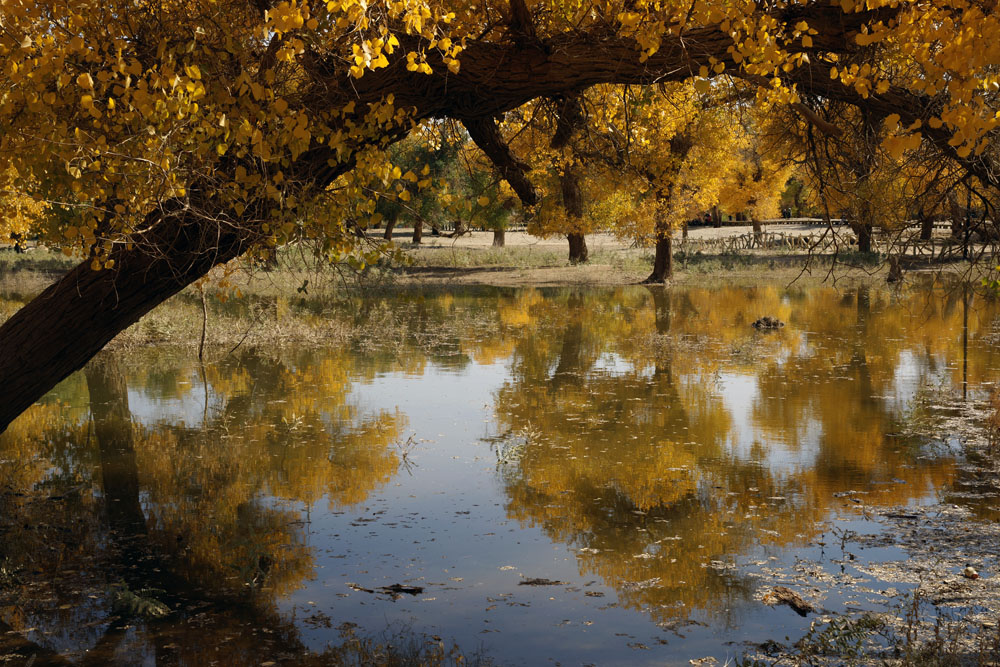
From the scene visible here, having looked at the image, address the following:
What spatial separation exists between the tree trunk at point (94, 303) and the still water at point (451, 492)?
1494 mm

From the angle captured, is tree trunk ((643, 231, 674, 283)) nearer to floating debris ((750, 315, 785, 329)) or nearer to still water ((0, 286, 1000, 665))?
floating debris ((750, 315, 785, 329))

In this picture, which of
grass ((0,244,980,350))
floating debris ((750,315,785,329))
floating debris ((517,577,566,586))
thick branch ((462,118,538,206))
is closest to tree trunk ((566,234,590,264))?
grass ((0,244,980,350))

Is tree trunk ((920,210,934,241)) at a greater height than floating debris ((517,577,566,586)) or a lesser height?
greater

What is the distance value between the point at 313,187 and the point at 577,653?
3.59 meters

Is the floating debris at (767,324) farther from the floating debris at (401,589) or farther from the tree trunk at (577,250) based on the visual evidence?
the tree trunk at (577,250)

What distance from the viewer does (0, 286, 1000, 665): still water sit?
20.1ft

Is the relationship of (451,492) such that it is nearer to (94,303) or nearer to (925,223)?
(94,303)

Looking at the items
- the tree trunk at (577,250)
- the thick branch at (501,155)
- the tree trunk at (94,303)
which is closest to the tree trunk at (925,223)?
the thick branch at (501,155)

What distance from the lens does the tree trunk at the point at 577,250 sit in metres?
42.1

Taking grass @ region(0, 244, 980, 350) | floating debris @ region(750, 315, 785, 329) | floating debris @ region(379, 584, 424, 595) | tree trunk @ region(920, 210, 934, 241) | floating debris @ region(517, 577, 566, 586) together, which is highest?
tree trunk @ region(920, 210, 934, 241)

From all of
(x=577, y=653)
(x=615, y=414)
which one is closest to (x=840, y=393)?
(x=615, y=414)

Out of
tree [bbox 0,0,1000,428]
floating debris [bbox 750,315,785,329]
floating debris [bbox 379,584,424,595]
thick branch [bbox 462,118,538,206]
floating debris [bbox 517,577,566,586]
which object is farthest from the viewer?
floating debris [bbox 750,315,785,329]

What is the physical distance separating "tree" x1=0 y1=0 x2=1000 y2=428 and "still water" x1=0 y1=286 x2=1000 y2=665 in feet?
6.60

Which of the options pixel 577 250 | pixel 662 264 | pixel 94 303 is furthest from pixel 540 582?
pixel 577 250
